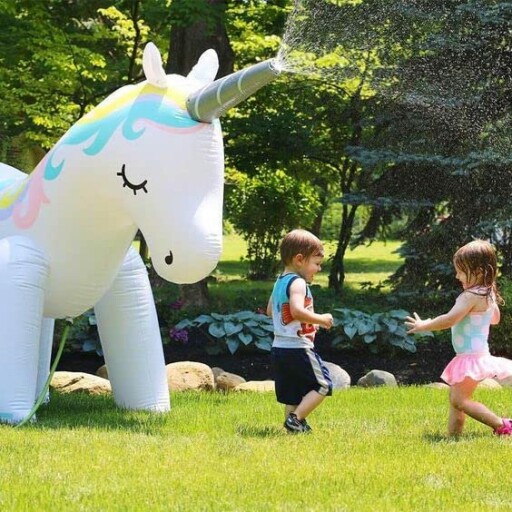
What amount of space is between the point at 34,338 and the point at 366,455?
6.89ft

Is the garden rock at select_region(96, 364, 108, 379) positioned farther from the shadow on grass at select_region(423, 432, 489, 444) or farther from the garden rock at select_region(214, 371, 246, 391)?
the shadow on grass at select_region(423, 432, 489, 444)

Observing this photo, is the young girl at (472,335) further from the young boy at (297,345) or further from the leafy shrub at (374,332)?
the leafy shrub at (374,332)

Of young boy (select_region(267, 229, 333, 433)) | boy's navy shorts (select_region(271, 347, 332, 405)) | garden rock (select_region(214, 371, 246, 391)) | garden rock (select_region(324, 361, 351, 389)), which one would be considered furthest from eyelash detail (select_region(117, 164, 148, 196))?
garden rock (select_region(324, 361, 351, 389))

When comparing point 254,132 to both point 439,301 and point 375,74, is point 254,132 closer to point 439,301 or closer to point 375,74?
point 375,74

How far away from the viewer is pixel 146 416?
21.3 feet

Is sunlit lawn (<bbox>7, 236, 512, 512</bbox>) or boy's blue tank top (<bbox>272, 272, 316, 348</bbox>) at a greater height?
boy's blue tank top (<bbox>272, 272, 316, 348</bbox>)

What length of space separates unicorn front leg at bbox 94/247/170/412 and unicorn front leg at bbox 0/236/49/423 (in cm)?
61

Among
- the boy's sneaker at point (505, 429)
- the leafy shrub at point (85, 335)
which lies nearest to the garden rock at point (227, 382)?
the leafy shrub at point (85, 335)

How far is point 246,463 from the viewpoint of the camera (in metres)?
4.90

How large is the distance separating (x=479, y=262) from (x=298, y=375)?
1170 millimetres

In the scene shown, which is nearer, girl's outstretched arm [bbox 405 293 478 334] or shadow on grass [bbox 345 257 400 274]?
girl's outstretched arm [bbox 405 293 478 334]

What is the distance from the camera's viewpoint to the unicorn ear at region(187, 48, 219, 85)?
19.9 feet

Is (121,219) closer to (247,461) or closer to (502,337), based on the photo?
(247,461)

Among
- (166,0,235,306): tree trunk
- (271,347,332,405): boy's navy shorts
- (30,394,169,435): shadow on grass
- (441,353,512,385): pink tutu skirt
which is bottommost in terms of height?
(30,394,169,435): shadow on grass
